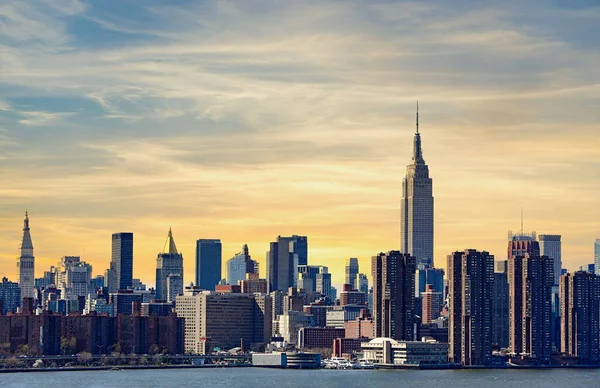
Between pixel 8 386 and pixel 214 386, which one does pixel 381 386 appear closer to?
pixel 214 386

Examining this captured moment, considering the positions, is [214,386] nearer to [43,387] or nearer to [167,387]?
[167,387]

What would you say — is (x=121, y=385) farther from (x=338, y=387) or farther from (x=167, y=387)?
(x=338, y=387)

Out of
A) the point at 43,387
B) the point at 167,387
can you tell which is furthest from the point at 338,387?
the point at 43,387

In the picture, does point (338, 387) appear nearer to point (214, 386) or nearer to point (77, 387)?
point (214, 386)

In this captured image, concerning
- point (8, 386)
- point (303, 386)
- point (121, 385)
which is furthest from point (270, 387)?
point (8, 386)


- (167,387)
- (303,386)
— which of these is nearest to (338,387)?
(303,386)

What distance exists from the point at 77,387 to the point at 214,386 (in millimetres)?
16725

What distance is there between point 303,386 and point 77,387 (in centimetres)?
2727

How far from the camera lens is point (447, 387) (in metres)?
199

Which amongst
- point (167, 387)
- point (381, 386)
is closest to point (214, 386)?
point (167, 387)

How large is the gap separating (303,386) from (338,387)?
185 inches

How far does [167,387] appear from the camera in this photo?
196m

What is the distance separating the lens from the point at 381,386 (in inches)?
7800

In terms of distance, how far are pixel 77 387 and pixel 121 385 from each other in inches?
251
